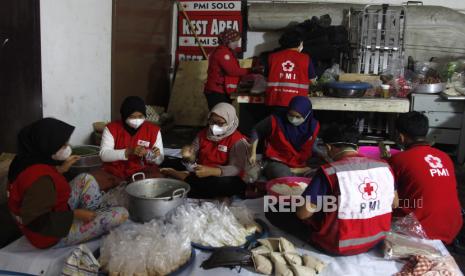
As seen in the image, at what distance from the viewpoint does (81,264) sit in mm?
2268

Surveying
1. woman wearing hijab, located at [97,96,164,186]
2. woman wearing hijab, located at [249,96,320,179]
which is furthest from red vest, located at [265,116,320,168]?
woman wearing hijab, located at [97,96,164,186]

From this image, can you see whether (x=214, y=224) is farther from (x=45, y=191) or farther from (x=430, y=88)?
(x=430, y=88)

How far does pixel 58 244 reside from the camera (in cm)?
256

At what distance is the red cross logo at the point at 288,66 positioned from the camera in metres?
5.12

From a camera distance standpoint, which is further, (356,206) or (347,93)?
(347,93)

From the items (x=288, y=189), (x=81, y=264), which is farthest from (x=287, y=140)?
(x=81, y=264)

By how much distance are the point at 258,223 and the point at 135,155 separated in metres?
1.19

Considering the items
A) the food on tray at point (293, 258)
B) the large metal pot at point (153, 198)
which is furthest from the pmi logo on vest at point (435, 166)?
the large metal pot at point (153, 198)

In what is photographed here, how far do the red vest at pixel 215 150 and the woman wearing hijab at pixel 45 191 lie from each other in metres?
1.19

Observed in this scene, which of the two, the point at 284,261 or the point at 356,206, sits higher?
the point at 356,206

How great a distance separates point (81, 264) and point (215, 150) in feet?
5.13

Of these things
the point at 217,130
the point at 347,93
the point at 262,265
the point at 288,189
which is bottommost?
the point at 262,265

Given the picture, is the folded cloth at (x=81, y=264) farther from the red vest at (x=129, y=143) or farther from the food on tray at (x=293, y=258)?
the red vest at (x=129, y=143)

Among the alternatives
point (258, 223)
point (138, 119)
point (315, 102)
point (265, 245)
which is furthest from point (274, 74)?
point (265, 245)
